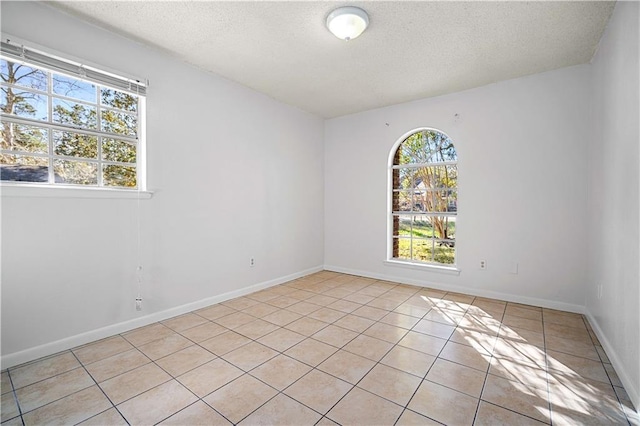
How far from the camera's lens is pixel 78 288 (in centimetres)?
242

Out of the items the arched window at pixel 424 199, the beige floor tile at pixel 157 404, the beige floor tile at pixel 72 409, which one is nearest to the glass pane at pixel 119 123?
the beige floor tile at pixel 72 409

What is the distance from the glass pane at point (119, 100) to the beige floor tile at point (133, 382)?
7.49ft

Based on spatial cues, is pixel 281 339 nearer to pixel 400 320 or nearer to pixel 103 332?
→ pixel 400 320

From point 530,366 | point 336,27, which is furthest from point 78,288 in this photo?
point 530,366

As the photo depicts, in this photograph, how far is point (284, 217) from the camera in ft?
14.5

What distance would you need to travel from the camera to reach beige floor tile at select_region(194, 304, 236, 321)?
3086mm

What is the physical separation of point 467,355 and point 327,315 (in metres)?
1.36

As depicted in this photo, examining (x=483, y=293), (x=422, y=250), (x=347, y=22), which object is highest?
(x=347, y=22)

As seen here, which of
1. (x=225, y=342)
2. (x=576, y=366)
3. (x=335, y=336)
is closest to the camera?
(x=576, y=366)

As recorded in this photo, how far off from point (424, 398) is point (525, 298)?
2439mm

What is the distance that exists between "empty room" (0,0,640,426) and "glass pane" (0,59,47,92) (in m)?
0.01

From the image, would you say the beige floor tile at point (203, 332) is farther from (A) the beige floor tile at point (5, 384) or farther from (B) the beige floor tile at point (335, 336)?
(A) the beige floor tile at point (5, 384)

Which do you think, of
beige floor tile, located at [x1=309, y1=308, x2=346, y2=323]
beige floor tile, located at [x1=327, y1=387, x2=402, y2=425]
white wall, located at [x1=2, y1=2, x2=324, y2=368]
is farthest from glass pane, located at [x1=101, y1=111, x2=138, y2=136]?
beige floor tile, located at [x1=327, y1=387, x2=402, y2=425]

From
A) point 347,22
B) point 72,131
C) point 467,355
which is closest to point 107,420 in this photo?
point 72,131
